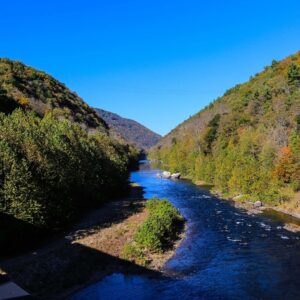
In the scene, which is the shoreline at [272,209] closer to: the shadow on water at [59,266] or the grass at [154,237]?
the grass at [154,237]

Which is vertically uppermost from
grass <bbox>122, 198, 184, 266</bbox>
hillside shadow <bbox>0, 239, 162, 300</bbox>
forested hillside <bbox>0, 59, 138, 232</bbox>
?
forested hillside <bbox>0, 59, 138, 232</bbox>

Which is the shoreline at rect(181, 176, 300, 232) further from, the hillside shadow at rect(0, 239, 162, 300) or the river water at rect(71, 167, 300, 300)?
the hillside shadow at rect(0, 239, 162, 300)

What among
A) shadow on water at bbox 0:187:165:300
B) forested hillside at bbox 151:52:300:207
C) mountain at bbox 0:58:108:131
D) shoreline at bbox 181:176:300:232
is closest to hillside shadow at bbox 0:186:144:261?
shadow on water at bbox 0:187:165:300

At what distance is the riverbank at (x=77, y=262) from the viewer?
30811mm

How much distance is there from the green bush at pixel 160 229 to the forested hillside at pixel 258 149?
2058cm

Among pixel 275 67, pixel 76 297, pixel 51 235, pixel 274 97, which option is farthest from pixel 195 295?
pixel 275 67

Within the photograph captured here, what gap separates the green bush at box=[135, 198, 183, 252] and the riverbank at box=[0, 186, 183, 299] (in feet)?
3.98

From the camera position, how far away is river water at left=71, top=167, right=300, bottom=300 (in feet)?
97.0

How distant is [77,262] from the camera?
3572 centimetres

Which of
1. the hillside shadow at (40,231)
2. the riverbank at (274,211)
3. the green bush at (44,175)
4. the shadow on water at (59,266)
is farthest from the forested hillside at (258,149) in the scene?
the shadow on water at (59,266)

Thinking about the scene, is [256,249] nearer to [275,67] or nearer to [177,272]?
[177,272]

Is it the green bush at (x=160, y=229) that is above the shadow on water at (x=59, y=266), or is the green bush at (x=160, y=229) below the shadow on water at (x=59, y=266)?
above

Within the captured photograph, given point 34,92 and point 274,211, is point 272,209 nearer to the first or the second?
point 274,211

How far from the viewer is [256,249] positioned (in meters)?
40.6
